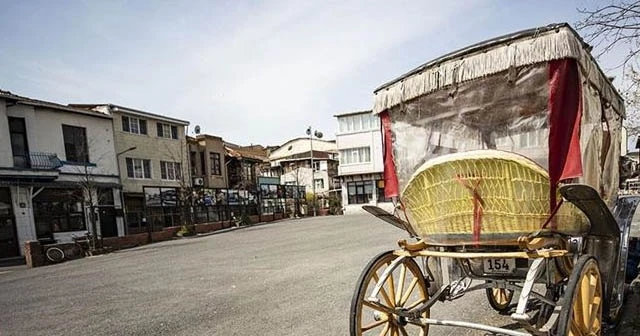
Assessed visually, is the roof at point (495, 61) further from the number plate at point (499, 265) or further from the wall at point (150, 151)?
the wall at point (150, 151)

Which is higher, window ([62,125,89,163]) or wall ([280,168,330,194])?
window ([62,125,89,163])

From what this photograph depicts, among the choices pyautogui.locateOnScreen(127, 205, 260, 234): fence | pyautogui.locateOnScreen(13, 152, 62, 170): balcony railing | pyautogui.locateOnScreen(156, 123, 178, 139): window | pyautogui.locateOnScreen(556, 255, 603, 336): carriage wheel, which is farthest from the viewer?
pyautogui.locateOnScreen(156, 123, 178, 139): window

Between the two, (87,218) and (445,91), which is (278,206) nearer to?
(87,218)

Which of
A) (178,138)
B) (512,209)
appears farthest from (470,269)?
(178,138)

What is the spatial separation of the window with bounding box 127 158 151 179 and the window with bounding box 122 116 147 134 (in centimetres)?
218

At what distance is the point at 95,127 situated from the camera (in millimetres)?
23391

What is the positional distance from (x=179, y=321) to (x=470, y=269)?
4003 mm

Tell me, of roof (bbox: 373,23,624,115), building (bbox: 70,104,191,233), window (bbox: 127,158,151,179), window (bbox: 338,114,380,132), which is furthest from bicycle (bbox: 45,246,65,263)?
window (bbox: 338,114,380,132)

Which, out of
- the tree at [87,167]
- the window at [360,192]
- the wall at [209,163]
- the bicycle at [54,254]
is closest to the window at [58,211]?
the tree at [87,167]

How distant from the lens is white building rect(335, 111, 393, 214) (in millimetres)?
35812

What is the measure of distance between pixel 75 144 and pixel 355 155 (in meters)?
23.7

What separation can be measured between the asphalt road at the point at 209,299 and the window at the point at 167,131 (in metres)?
18.8

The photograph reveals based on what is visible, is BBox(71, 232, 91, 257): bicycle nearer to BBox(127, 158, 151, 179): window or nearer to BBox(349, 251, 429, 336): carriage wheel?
BBox(127, 158, 151, 179): window

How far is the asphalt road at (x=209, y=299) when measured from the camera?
15.5 ft
